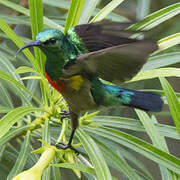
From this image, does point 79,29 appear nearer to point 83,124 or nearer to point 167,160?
point 83,124

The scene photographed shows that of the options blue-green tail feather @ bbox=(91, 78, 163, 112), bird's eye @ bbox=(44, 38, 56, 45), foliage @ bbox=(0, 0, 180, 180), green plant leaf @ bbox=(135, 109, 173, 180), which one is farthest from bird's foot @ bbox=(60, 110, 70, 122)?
bird's eye @ bbox=(44, 38, 56, 45)

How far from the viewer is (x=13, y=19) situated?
1.51m

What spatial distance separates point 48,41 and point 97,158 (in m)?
0.32

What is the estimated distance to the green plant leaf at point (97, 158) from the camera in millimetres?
882

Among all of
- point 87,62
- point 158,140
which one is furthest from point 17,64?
point 87,62

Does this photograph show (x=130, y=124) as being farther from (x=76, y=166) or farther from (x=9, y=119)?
(x=9, y=119)

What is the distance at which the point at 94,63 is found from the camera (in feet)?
2.61

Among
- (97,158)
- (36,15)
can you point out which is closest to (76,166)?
(97,158)

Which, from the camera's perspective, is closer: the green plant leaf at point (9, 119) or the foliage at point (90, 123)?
the green plant leaf at point (9, 119)

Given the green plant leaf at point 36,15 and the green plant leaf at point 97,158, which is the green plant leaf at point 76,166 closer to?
the green plant leaf at point 97,158

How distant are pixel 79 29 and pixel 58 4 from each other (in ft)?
2.07

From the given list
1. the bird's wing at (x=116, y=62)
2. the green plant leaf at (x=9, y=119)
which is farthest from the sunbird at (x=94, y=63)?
the green plant leaf at (x=9, y=119)

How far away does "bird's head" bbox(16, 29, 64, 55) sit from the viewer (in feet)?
2.73

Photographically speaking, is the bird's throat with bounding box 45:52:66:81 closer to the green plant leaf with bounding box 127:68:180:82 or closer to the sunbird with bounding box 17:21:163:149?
the sunbird with bounding box 17:21:163:149
